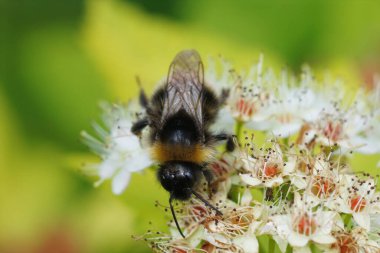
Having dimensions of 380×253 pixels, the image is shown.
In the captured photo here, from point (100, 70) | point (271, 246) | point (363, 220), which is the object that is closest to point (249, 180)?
point (271, 246)

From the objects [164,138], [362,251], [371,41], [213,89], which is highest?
[371,41]

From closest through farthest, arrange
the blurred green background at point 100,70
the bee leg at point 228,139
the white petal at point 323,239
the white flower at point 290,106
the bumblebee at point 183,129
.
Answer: the white petal at point 323,239 → the bumblebee at point 183,129 → the bee leg at point 228,139 → the white flower at point 290,106 → the blurred green background at point 100,70

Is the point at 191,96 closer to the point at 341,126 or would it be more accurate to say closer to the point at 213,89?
the point at 213,89

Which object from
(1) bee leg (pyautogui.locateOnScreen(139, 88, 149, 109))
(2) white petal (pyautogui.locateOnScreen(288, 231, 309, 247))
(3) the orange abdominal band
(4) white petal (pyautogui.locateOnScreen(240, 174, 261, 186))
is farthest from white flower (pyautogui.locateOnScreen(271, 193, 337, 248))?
(1) bee leg (pyautogui.locateOnScreen(139, 88, 149, 109))

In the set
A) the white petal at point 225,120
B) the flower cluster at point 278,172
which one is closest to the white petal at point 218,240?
the flower cluster at point 278,172

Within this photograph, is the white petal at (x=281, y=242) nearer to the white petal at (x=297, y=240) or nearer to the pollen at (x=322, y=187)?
the white petal at (x=297, y=240)

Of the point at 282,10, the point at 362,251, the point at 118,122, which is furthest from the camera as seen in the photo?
the point at 282,10

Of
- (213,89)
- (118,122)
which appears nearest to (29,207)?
(118,122)
